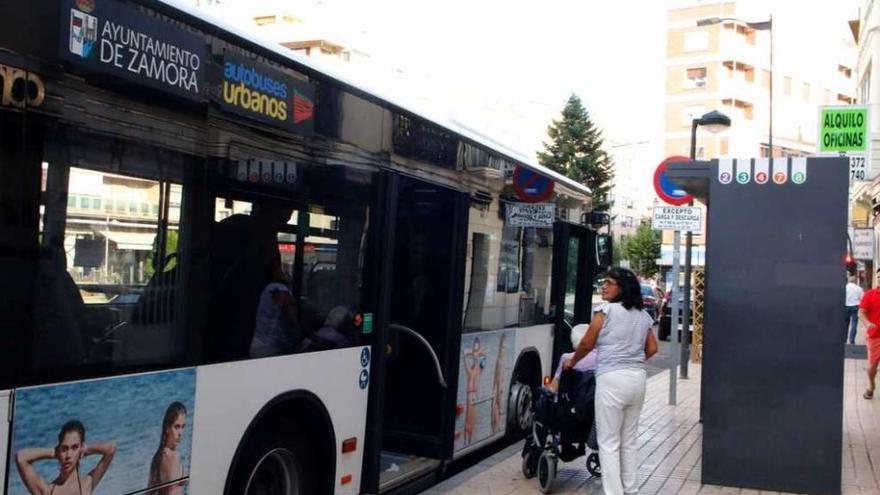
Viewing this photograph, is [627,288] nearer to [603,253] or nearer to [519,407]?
[519,407]

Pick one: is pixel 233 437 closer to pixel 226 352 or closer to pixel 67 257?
pixel 226 352

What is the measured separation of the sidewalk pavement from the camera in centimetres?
715

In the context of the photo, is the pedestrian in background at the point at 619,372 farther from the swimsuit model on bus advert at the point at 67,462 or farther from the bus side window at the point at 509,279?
the swimsuit model on bus advert at the point at 67,462

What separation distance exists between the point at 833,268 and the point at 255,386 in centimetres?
469

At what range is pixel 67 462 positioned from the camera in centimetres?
346

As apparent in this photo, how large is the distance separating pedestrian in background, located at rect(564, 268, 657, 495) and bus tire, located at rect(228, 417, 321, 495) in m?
2.08

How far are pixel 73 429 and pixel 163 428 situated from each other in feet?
1.73

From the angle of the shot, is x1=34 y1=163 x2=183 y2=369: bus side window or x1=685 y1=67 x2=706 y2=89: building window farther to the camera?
x1=685 y1=67 x2=706 y2=89: building window

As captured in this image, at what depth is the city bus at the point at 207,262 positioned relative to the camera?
10.9 ft

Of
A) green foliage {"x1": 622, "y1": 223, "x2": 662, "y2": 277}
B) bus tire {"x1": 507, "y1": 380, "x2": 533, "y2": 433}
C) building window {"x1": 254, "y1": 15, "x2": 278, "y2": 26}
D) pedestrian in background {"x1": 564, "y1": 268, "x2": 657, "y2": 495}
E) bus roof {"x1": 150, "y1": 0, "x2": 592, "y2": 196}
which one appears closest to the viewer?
bus roof {"x1": 150, "y1": 0, "x2": 592, "y2": 196}

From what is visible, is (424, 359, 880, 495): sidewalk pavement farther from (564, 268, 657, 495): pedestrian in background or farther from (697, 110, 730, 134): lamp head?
(697, 110, 730, 134): lamp head

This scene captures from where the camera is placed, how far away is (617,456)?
6.21m

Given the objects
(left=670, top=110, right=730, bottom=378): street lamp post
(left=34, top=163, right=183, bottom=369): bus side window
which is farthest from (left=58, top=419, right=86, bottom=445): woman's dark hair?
(left=670, top=110, right=730, bottom=378): street lamp post

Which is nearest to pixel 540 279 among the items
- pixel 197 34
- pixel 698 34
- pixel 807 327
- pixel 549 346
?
pixel 549 346
